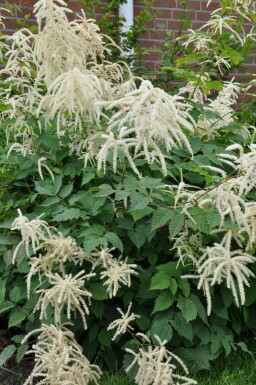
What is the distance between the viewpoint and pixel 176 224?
2.65m

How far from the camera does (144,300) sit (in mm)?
2953

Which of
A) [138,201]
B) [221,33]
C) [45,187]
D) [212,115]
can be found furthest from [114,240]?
[221,33]

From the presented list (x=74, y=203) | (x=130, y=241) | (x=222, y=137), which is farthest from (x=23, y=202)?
(x=222, y=137)

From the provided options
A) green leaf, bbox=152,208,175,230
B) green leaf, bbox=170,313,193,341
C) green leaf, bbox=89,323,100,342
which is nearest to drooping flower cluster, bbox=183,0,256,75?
green leaf, bbox=152,208,175,230

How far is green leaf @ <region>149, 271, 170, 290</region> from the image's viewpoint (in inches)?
107

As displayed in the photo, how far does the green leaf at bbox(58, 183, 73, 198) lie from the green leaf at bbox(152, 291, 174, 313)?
2.12ft

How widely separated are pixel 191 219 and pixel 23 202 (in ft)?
→ 2.83

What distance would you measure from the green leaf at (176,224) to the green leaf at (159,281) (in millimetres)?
244

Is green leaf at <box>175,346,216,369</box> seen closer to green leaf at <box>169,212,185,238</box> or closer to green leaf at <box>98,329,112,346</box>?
green leaf at <box>98,329,112,346</box>

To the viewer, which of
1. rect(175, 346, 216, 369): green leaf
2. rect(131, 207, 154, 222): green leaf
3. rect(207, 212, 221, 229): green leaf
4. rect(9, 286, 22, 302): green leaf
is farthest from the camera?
rect(9, 286, 22, 302): green leaf

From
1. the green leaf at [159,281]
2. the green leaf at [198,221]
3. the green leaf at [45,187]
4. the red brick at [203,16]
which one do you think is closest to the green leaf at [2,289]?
the green leaf at [45,187]

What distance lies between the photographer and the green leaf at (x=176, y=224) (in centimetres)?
262

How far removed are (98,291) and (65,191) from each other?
1.68 ft

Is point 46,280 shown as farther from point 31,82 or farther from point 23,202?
point 31,82
